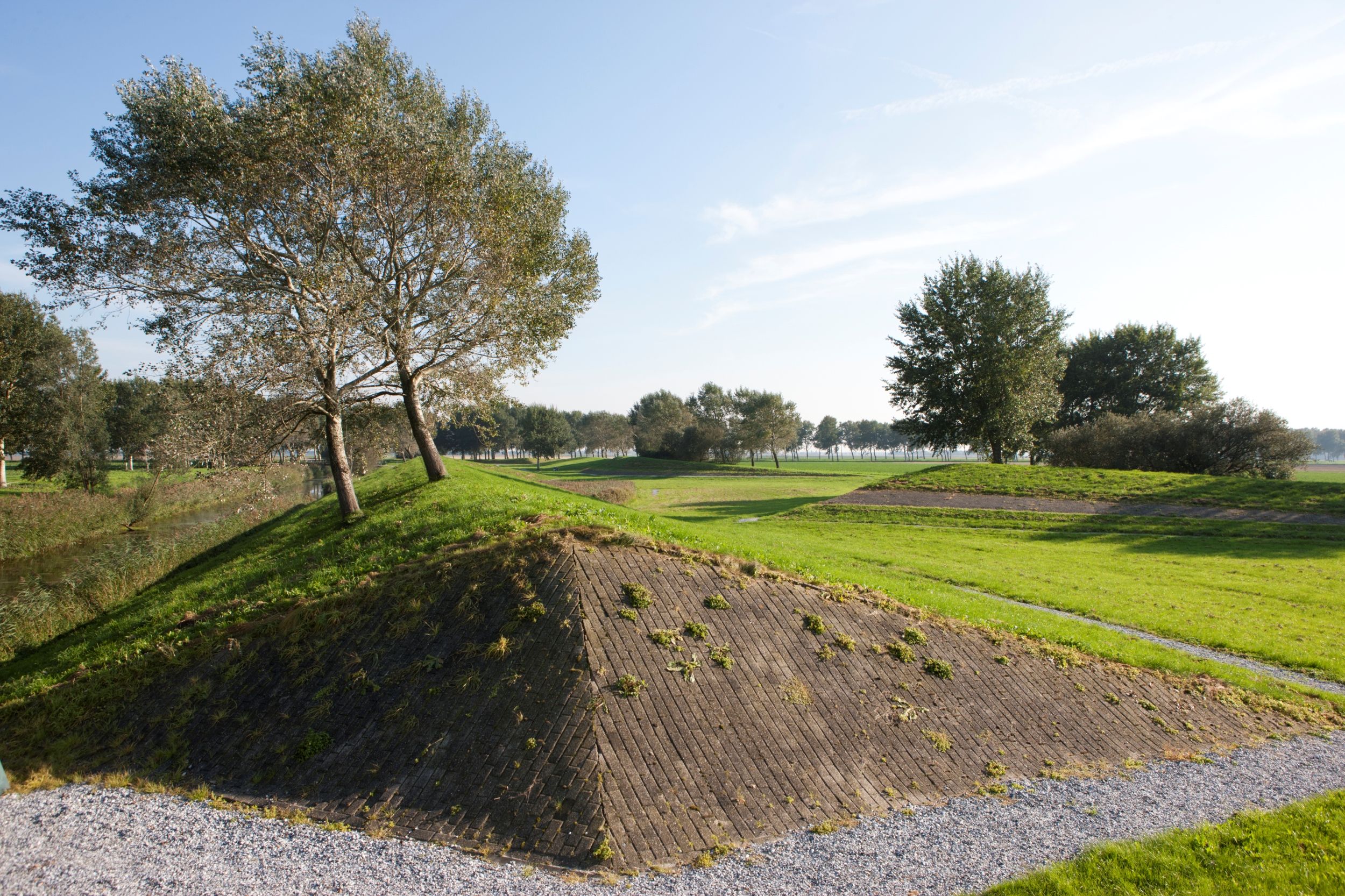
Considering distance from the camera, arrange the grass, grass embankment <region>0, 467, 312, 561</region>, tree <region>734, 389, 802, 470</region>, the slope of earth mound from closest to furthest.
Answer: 1. the slope of earth mound
2. the grass
3. grass embankment <region>0, 467, 312, 561</region>
4. tree <region>734, 389, 802, 470</region>

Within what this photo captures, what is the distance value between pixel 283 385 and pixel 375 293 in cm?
345

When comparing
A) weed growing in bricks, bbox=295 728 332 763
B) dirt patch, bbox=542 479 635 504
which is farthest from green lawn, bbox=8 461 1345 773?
dirt patch, bbox=542 479 635 504

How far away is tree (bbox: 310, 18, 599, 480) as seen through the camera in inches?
649

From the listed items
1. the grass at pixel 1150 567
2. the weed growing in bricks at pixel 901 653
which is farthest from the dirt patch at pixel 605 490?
the weed growing in bricks at pixel 901 653

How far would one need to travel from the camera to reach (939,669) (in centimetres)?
1009

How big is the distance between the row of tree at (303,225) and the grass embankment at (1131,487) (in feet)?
91.9

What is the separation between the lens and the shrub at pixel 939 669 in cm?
1004

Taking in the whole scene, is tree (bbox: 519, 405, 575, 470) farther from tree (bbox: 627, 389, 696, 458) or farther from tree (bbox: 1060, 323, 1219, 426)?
tree (bbox: 1060, 323, 1219, 426)

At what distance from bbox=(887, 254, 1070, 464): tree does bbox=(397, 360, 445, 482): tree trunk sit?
36.8 m

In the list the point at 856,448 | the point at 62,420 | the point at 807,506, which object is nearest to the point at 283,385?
the point at 807,506

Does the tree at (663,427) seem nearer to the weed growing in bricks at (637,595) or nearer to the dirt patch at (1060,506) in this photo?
the dirt patch at (1060,506)

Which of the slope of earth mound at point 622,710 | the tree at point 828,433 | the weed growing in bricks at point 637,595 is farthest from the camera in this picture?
the tree at point 828,433

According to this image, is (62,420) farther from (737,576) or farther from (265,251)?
(737,576)

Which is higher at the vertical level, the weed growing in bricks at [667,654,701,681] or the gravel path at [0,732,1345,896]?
the weed growing in bricks at [667,654,701,681]
